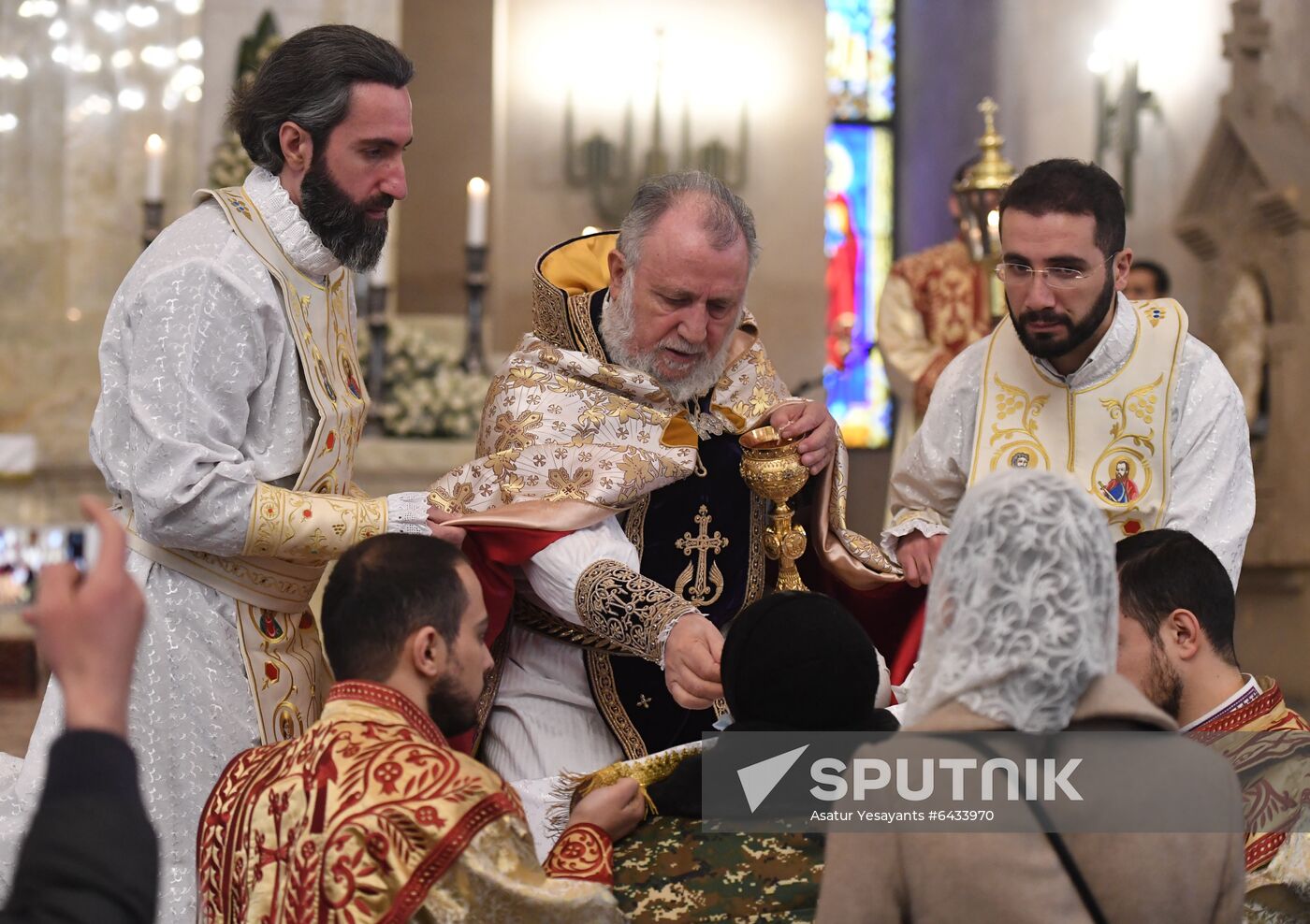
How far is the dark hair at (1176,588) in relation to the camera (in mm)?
2652

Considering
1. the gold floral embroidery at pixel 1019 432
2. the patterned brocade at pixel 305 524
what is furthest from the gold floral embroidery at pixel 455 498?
the gold floral embroidery at pixel 1019 432

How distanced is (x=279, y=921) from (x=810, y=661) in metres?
0.84

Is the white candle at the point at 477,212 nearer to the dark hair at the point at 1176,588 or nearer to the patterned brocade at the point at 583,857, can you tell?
the dark hair at the point at 1176,588

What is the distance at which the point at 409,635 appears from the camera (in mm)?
2338

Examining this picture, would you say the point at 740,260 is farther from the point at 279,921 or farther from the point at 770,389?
the point at 279,921

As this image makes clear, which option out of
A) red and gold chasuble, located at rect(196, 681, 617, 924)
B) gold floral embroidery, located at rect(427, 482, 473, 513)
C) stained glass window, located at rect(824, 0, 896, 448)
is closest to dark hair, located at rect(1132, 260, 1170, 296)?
stained glass window, located at rect(824, 0, 896, 448)

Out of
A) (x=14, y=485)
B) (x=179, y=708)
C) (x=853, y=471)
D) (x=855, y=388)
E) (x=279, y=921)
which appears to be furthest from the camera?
(x=855, y=388)

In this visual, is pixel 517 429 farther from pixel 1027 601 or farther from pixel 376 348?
pixel 376 348

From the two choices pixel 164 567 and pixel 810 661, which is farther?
pixel 164 567

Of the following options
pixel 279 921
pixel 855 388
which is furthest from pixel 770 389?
pixel 855 388

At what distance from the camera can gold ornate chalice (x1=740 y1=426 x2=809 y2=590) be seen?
137 inches

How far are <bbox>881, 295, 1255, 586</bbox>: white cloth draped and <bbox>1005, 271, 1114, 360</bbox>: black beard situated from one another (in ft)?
0.40

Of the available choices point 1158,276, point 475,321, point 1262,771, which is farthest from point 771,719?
point 1158,276

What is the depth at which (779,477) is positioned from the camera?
3.49 m
